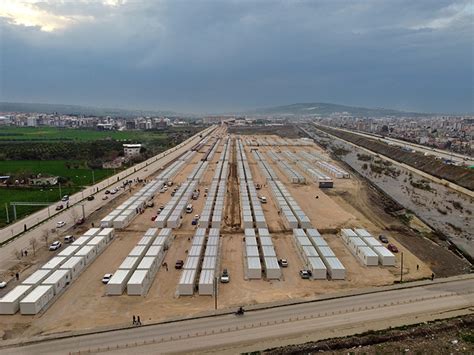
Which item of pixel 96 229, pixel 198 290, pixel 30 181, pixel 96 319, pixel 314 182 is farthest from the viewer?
pixel 314 182

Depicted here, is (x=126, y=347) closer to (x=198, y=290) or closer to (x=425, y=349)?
(x=198, y=290)

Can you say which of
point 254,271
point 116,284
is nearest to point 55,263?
point 116,284

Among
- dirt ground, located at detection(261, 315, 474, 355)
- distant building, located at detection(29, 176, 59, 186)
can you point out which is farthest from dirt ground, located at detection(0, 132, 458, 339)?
distant building, located at detection(29, 176, 59, 186)

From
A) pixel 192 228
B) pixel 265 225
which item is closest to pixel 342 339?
pixel 265 225

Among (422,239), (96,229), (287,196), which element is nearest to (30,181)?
(96,229)

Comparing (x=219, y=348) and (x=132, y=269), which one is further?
(x=132, y=269)

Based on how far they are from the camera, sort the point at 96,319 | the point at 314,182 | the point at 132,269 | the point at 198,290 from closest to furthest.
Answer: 1. the point at 96,319
2. the point at 198,290
3. the point at 132,269
4. the point at 314,182
